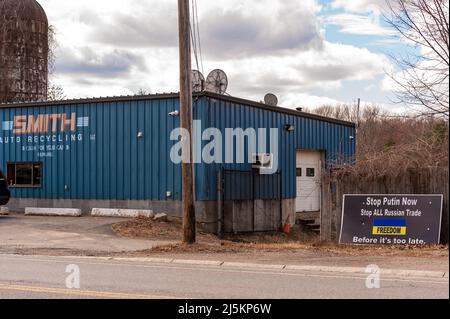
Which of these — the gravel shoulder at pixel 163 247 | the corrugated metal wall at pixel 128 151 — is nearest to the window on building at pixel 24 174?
the corrugated metal wall at pixel 128 151

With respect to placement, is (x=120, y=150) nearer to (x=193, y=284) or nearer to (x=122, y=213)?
(x=122, y=213)

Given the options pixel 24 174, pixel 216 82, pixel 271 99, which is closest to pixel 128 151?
pixel 216 82

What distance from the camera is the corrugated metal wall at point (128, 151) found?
75.4 ft

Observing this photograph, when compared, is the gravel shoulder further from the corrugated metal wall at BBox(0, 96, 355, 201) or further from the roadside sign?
the corrugated metal wall at BBox(0, 96, 355, 201)

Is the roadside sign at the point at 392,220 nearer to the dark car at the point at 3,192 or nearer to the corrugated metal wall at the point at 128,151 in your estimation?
the corrugated metal wall at the point at 128,151

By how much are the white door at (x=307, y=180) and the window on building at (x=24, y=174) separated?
1094cm

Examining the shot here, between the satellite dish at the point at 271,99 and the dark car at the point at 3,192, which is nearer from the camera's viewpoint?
the dark car at the point at 3,192

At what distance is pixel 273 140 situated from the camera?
26297 mm

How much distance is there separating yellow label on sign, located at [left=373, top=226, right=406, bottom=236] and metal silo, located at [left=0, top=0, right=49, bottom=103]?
29356mm

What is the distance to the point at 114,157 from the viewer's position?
24.2m

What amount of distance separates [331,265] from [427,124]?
→ 9.21m

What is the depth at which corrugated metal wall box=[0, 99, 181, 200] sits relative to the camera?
2319 centimetres

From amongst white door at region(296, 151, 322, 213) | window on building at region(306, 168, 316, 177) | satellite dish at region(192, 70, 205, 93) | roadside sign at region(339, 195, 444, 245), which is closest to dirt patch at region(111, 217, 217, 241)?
satellite dish at region(192, 70, 205, 93)
